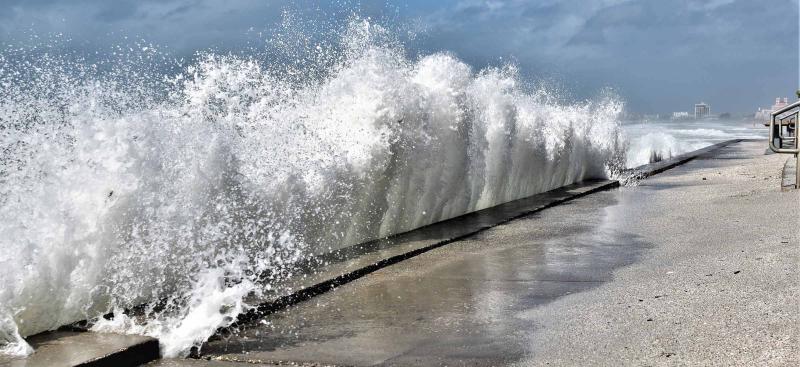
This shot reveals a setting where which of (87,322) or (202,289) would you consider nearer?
(87,322)

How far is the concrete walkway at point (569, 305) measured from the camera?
3.75 metres

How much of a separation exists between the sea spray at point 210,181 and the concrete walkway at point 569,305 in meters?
0.61

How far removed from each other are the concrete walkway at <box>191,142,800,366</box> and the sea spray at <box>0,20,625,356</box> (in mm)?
608

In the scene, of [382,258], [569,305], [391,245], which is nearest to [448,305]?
[569,305]

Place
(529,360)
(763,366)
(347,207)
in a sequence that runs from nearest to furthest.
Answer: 1. (763,366)
2. (529,360)
3. (347,207)

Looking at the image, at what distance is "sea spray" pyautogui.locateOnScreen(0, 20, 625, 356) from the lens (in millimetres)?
4266

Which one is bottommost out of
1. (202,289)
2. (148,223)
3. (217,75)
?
(202,289)

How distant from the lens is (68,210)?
175 inches

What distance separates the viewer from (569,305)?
467cm

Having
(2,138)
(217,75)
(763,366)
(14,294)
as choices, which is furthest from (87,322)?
(763,366)

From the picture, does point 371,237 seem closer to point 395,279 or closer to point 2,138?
point 395,279

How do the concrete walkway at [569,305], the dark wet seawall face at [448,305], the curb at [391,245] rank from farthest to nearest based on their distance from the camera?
the curb at [391,245] → the dark wet seawall face at [448,305] → the concrete walkway at [569,305]

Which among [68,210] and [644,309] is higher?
[68,210]

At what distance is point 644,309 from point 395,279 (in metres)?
1.65
